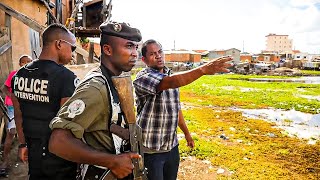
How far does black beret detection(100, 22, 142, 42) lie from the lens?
5.50ft

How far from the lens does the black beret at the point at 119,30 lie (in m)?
1.68

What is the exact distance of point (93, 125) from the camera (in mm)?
1507

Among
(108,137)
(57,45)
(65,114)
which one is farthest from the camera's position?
(57,45)

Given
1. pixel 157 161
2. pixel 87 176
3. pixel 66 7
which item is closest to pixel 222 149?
pixel 157 161

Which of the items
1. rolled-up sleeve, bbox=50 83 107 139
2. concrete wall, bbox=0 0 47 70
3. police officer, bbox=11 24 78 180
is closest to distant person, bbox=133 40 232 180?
police officer, bbox=11 24 78 180

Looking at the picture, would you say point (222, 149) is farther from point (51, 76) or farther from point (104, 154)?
point (104, 154)

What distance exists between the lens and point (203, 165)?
18.0ft

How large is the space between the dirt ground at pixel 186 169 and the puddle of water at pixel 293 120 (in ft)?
13.8

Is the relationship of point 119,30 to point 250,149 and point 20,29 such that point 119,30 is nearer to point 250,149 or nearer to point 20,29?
point 250,149

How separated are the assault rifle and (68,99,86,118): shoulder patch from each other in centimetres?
21

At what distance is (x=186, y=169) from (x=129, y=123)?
12.9ft

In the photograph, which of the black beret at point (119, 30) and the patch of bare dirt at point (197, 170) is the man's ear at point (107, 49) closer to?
the black beret at point (119, 30)

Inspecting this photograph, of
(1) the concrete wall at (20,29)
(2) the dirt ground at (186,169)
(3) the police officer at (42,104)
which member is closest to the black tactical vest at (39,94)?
(3) the police officer at (42,104)

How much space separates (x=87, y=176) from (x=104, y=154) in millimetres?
270
